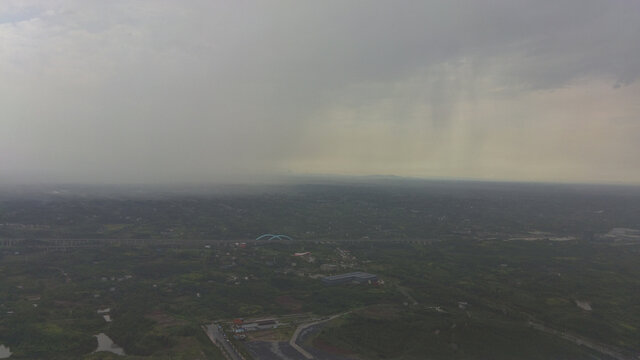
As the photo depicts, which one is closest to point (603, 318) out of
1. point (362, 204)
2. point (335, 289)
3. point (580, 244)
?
point (335, 289)

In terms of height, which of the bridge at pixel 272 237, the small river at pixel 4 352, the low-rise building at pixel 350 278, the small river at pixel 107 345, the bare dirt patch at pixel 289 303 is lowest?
the small river at pixel 107 345

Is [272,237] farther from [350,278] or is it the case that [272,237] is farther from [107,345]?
[107,345]

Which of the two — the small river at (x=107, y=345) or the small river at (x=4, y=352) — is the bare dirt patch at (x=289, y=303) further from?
the small river at (x=4, y=352)

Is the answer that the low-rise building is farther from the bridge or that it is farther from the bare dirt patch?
the bridge

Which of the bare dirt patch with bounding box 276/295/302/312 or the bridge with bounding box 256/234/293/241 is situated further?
the bridge with bounding box 256/234/293/241

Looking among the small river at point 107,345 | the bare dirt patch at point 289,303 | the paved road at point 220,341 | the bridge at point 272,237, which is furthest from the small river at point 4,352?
the bridge at point 272,237

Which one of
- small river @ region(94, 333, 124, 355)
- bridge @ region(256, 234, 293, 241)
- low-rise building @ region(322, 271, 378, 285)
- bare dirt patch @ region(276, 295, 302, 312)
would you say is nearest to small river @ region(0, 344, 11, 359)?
small river @ region(94, 333, 124, 355)
